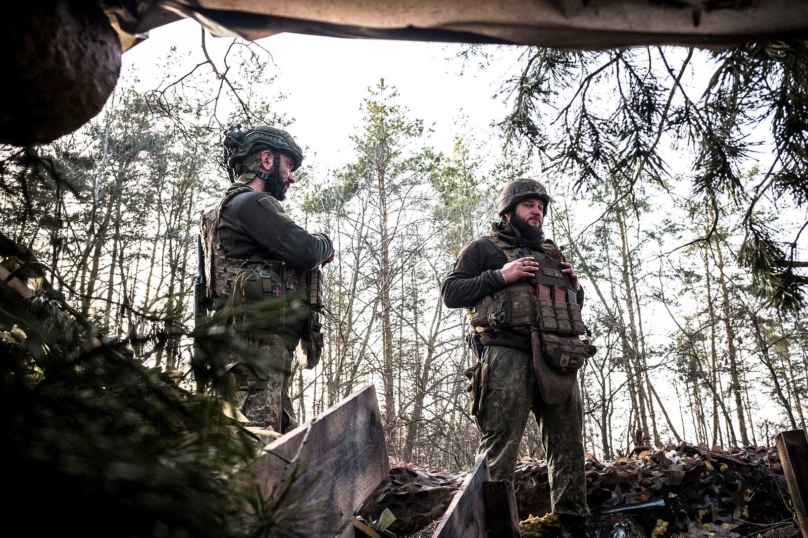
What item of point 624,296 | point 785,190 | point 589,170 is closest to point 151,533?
point 589,170

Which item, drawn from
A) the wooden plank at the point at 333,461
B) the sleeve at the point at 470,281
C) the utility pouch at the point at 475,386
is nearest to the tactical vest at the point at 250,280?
the sleeve at the point at 470,281

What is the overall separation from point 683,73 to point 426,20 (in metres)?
2.94

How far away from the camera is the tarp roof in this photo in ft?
3.03

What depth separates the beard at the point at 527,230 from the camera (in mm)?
4602

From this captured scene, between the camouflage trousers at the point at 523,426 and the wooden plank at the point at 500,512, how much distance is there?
5.23 ft

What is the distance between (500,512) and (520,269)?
7.15 ft

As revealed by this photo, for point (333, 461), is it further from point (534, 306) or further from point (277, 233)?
point (534, 306)

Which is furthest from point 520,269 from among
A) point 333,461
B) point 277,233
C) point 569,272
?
point 333,461

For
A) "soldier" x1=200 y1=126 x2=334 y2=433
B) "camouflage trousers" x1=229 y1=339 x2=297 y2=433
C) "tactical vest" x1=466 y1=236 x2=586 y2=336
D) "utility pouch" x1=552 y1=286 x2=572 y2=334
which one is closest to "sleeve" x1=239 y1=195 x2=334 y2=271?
"soldier" x1=200 y1=126 x2=334 y2=433

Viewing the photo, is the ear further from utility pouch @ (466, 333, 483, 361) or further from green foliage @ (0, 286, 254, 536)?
green foliage @ (0, 286, 254, 536)

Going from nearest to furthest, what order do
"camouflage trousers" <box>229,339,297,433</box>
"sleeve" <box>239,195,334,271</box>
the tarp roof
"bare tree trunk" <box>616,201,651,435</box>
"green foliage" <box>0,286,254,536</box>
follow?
"green foliage" <box>0,286,254,536</box>
the tarp roof
"camouflage trousers" <box>229,339,297,433</box>
"sleeve" <box>239,195,334,271</box>
"bare tree trunk" <box>616,201,651,435</box>

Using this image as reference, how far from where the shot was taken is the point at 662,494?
15.0 ft

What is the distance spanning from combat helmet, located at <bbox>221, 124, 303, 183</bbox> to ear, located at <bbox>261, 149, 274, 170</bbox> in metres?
0.02

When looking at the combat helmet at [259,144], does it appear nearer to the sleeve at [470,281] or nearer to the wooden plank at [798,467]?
the sleeve at [470,281]
